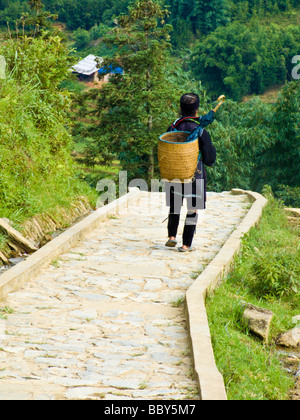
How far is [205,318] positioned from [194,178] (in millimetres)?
2354

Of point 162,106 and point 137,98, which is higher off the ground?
point 137,98

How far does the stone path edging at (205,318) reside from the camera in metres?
3.53

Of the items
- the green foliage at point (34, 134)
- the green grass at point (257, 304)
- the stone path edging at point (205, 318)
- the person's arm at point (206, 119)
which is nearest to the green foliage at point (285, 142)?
the green foliage at point (34, 134)

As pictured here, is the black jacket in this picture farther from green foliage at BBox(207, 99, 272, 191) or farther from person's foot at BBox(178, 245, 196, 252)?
green foliage at BBox(207, 99, 272, 191)

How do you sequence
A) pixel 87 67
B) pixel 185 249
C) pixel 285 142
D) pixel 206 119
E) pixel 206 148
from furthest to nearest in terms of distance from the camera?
pixel 87 67
pixel 285 142
pixel 185 249
pixel 206 148
pixel 206 119

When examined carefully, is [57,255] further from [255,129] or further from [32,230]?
[255,129]

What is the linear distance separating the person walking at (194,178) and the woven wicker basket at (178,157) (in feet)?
0.45

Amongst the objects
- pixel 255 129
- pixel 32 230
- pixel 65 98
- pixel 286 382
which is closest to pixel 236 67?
pixel 255 129

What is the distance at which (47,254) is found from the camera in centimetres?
624

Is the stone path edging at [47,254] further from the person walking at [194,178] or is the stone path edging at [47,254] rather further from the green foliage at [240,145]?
the green foliage at [240,145]

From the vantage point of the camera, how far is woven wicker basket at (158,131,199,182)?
626cm

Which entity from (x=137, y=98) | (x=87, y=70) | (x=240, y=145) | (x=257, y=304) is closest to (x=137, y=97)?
(x=137, y=98)

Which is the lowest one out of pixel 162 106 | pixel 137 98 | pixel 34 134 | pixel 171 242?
pixel 162 106

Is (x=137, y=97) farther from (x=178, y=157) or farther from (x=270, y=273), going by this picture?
(x=270, y=273)
